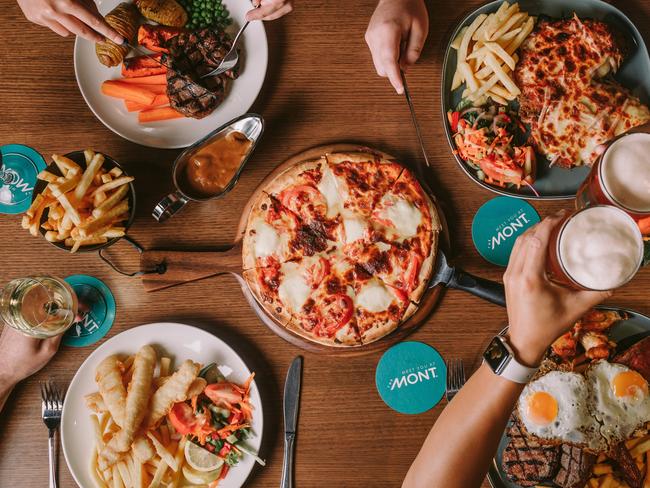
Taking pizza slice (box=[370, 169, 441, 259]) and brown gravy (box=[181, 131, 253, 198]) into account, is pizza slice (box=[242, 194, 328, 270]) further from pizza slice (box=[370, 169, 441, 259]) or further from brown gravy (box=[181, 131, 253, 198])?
pizza slice (box=[370, 169, 441, 259])

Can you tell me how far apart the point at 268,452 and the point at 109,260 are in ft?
4.68

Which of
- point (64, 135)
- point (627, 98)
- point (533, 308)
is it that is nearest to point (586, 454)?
point (533, 308)

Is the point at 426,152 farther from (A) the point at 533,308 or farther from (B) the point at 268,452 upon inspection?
(B) the point at 268,452

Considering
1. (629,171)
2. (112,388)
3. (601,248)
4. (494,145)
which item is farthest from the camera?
(494,145)

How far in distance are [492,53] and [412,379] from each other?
1850 mm

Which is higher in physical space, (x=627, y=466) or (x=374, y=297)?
(x=374, y=297)

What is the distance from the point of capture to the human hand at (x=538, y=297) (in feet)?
7.16

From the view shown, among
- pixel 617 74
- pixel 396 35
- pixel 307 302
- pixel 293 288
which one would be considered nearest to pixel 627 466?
pixel 307 302

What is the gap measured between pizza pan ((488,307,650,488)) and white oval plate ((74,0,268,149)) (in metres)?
2.34

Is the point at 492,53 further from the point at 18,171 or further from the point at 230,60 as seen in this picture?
the point at 18,171

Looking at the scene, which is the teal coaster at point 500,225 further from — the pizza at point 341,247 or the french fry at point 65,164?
the french fry at point 65,164

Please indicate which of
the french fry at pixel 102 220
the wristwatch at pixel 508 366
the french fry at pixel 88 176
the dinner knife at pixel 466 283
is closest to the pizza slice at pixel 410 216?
the dinner knife at pixel 466 283

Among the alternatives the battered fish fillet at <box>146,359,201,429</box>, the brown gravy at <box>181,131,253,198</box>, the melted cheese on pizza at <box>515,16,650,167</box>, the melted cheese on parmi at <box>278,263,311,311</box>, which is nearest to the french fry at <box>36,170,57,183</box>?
the brown gravy at <box>181,131,253,198</box>

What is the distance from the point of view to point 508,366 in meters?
2.32
